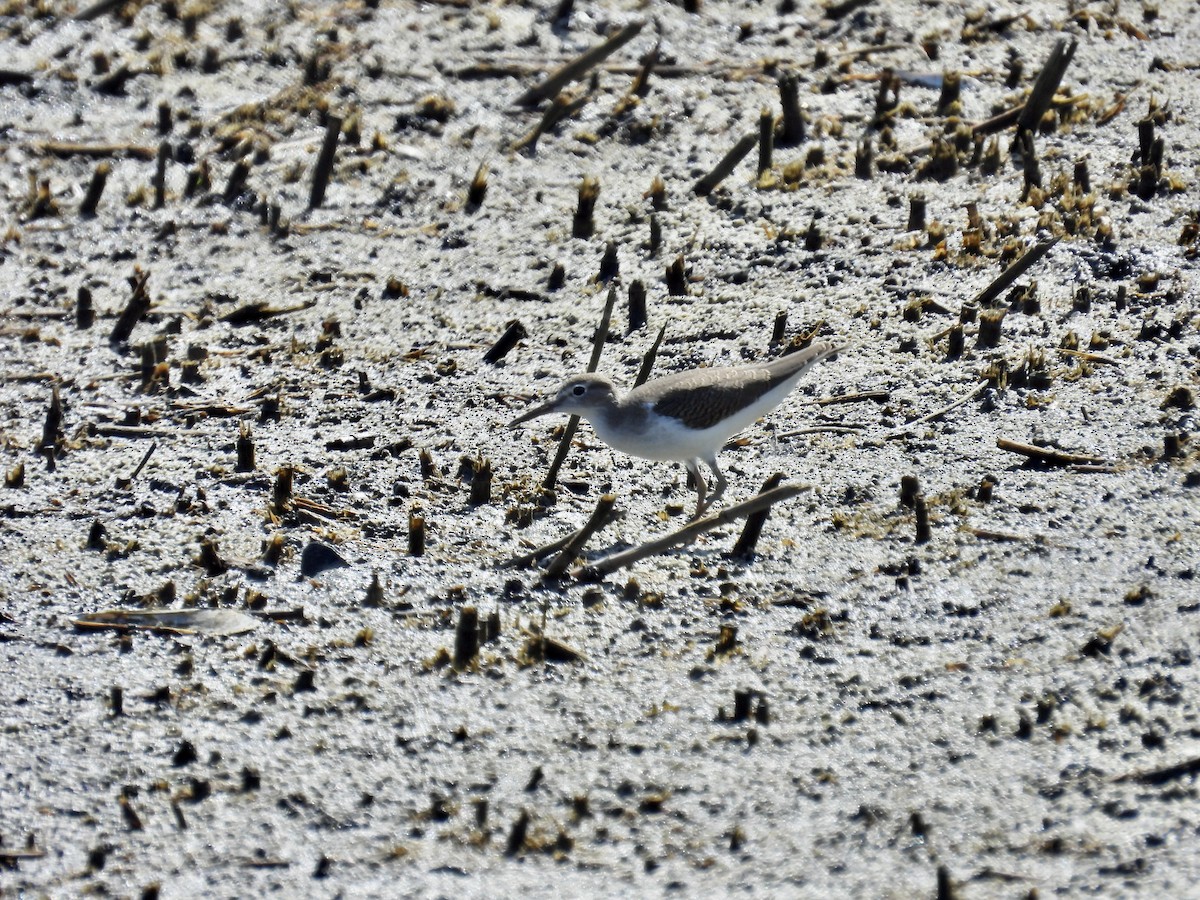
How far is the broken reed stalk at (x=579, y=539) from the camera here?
691 cm

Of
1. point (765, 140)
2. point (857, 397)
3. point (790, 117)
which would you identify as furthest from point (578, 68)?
point (857, 397)

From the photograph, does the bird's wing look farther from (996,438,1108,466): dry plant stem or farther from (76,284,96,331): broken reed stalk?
(76,284,96,331): broken reed stalk

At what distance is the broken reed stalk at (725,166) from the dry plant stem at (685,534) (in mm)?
3693

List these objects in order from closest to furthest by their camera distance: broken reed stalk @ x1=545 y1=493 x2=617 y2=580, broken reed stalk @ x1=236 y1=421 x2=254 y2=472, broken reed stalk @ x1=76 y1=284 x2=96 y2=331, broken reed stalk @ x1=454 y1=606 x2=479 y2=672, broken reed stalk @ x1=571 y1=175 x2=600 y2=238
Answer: broken reed stalk @ x1=454 y1=606 x2=479 y2=672, broken reed stalk @ x1=545 y1=493 x2=617 y2=580, broken reed stalk @ x1=236 y1=421 x2=254 y2=472, broken reed stalk @ x1=76 y1=284 x2=96 y2=331, broken reed stalk @ x1=571 y1=175 x2=600 y2=238

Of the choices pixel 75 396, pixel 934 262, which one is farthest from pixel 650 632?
pixel 75 396

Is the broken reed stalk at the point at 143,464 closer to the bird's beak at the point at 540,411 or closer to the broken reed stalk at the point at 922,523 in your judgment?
the bird's beak at the point at 540,411

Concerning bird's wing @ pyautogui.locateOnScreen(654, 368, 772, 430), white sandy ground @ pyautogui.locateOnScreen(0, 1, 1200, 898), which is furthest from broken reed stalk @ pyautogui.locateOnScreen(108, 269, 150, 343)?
bird's wing @ pyautogui.locateOnScreen(654, 368, 772, 430)

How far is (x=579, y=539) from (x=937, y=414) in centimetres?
214

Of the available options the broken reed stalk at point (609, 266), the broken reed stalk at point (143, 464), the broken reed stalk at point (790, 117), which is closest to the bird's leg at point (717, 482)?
the broken reed stalk at point (609, 266)

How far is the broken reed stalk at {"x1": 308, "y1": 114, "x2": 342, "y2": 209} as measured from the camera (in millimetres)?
10562

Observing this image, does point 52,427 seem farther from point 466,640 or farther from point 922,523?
point 922,523

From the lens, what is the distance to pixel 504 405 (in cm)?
859

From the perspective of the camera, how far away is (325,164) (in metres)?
10.6

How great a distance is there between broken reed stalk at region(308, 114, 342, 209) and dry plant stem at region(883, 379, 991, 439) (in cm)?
463
